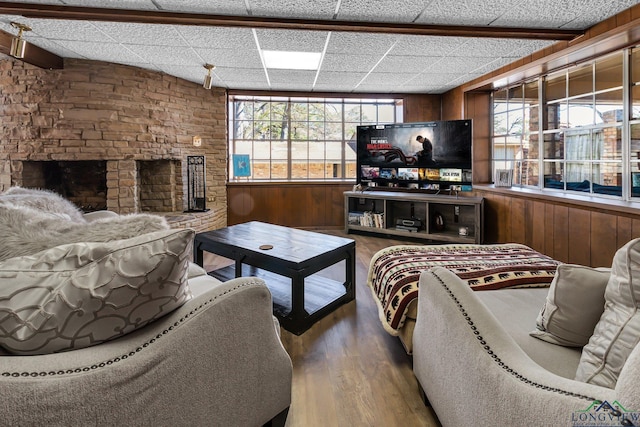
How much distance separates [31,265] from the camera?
1.01 meters

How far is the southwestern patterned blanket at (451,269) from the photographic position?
1967 millimetres

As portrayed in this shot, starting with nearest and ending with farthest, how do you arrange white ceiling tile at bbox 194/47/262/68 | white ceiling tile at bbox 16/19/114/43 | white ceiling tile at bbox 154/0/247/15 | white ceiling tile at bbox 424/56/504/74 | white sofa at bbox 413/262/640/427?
white sofa at bbox 413/262/640/427 < white ceiling tile at bbox 154/0/247/15 < white ceiling tile at bbox 16/19/114/43 < white ceiling tile at bbox 194/47/262/68 < white ceiling tile at bbox 424/56/504/74

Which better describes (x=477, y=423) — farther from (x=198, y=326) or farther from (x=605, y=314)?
(x=198, y=326)

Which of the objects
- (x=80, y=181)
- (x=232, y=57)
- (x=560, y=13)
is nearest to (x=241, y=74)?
(x=232, y=57)

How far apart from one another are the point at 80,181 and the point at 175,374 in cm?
479

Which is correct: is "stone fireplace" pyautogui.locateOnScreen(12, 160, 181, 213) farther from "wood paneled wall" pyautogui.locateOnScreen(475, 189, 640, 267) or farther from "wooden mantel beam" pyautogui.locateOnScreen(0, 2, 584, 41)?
"wood paneled wall" pyautogui.locateOnScreen(475, 189, 640, 267)

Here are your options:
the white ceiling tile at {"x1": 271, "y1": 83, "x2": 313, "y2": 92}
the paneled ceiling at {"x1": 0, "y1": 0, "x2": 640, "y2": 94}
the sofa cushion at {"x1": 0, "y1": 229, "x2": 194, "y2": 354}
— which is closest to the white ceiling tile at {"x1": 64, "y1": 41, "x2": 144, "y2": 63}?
the paneled ceiling at {"x1": 0, "y1": 0, "x2": 640, "y2": 94}

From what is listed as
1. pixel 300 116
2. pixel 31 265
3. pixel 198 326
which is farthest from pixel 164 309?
pixel 300 116

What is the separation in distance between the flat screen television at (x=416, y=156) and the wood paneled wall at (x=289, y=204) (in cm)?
63

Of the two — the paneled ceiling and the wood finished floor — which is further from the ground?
the paneled ceiling

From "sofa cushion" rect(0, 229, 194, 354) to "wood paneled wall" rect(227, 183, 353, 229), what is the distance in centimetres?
491

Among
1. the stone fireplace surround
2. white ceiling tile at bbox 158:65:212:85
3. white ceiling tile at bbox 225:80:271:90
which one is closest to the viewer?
the stone fireplace surround

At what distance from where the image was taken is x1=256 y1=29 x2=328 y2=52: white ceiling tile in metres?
3.35

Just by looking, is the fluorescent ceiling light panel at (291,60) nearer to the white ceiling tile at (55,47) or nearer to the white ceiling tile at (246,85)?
the white ceiling tile at (246,85)
